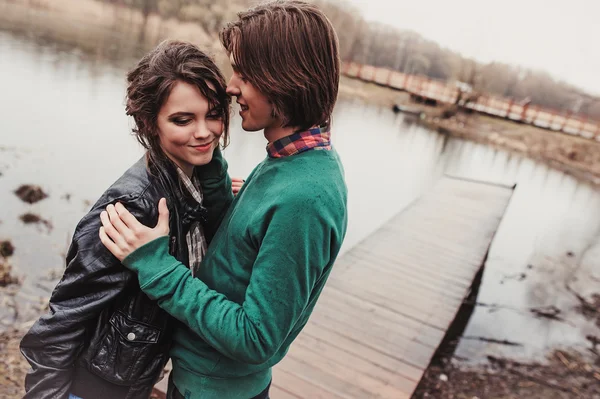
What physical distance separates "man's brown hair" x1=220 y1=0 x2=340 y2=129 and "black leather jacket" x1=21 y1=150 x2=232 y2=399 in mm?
389

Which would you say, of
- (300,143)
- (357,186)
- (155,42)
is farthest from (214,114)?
(155,42)

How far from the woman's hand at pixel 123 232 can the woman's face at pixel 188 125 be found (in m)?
0.26

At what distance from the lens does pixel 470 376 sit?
4293 mm

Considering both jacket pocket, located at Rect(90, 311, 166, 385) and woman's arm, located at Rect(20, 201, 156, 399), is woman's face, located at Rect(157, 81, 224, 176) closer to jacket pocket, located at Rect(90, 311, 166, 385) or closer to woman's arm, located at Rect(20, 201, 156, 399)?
woman's arm, located at Rect(20, 201, 156, 399)

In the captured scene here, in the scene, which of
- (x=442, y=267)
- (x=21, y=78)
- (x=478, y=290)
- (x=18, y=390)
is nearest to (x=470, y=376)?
(x=442, y=267)

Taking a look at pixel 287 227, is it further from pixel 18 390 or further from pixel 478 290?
pixel 478 290

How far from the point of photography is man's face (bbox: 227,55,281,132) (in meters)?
1.24

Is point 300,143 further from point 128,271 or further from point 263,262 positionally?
point 128,271

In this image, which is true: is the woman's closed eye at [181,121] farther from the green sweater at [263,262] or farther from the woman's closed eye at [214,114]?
the green sweater at [263,262]

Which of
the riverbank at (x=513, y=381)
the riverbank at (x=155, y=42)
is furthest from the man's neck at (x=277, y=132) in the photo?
the riverbank at (x=155, y=42)

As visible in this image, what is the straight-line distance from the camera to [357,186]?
11141mm

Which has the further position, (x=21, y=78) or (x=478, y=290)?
(x=21, y=78)

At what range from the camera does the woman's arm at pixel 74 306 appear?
1.28 m

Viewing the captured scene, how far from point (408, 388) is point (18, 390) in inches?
90.8
